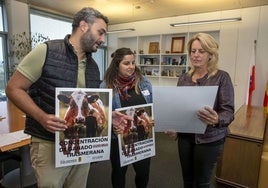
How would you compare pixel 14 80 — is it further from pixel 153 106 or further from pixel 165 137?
pixel 165 137

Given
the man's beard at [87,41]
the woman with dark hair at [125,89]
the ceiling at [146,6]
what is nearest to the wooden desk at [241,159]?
the woman with dark hair at [125,89]

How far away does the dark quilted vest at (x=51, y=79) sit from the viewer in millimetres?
1089

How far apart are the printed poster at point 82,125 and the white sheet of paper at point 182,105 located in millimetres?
380

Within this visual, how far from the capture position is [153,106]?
142cm

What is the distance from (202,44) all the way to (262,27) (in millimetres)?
4095

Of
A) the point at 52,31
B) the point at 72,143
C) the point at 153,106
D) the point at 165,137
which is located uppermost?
the point at 52,31

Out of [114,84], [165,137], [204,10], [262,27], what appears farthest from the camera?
[204,10]

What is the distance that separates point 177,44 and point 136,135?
15.7ft

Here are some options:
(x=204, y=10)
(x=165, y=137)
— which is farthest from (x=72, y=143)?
(x=204, y=10)

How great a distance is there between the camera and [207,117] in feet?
4.07

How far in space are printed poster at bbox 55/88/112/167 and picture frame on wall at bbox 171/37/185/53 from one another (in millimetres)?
4880

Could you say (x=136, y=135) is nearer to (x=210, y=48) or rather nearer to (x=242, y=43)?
(x=210, y=48)

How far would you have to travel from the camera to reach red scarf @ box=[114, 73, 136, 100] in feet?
5.32

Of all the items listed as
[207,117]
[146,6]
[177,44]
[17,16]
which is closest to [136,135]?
[207,117]
